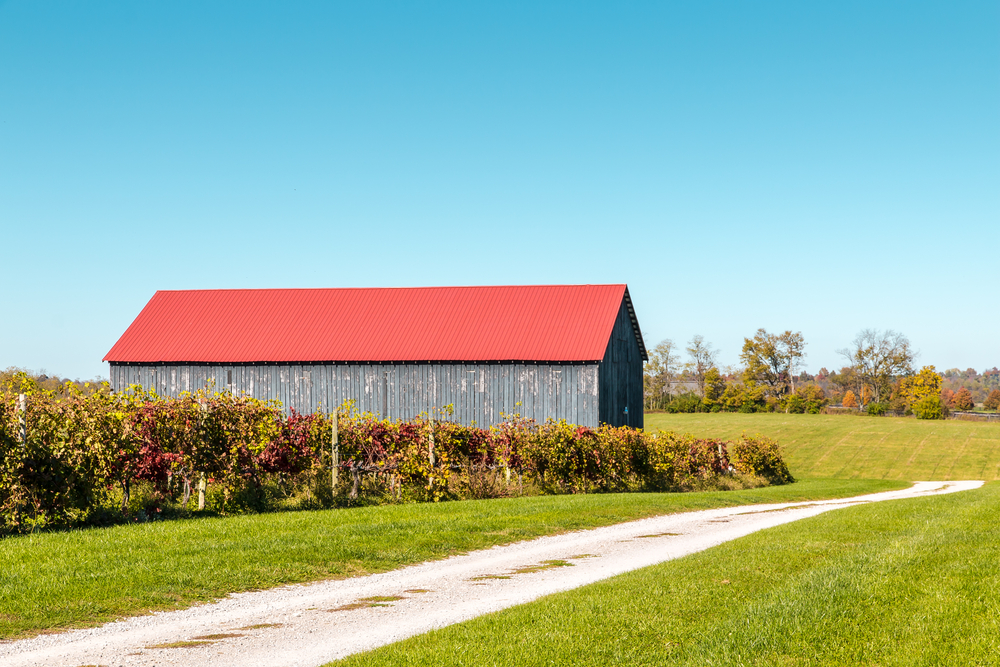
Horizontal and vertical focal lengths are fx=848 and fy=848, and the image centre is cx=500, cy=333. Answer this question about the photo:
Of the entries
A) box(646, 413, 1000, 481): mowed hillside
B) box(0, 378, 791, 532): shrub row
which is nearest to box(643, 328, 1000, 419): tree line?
box(646, 413, 1000, 481): mowed hillside

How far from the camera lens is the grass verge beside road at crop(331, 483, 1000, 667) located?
651 cm

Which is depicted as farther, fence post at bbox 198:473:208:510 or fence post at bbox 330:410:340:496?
fence post at bbox 330:410:340:496

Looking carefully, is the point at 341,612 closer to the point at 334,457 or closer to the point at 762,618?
the point at 762,618

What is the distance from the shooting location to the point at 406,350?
3450 centimetres

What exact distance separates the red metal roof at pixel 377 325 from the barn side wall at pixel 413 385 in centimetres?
47

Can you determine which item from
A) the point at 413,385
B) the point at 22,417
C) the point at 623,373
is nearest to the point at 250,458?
the point at 22,417

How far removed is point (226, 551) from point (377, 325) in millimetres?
25027

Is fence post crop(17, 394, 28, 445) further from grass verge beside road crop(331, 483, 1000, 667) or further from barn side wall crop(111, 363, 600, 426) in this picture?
barn side wall crop(111, 363, 600, 426)

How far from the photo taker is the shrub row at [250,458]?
13.7 m

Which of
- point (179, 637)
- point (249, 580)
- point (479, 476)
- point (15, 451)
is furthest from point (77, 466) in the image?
point (479, 476)

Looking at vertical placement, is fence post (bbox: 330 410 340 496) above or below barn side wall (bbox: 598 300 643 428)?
below

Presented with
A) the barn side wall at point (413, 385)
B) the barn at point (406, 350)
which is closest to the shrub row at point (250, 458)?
the barn side wall at point (413, 385)

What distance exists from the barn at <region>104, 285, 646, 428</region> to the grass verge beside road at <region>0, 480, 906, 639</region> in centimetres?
1514

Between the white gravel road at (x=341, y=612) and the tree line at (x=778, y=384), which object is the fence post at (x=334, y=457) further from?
the tree line at (x=778, y=384)
